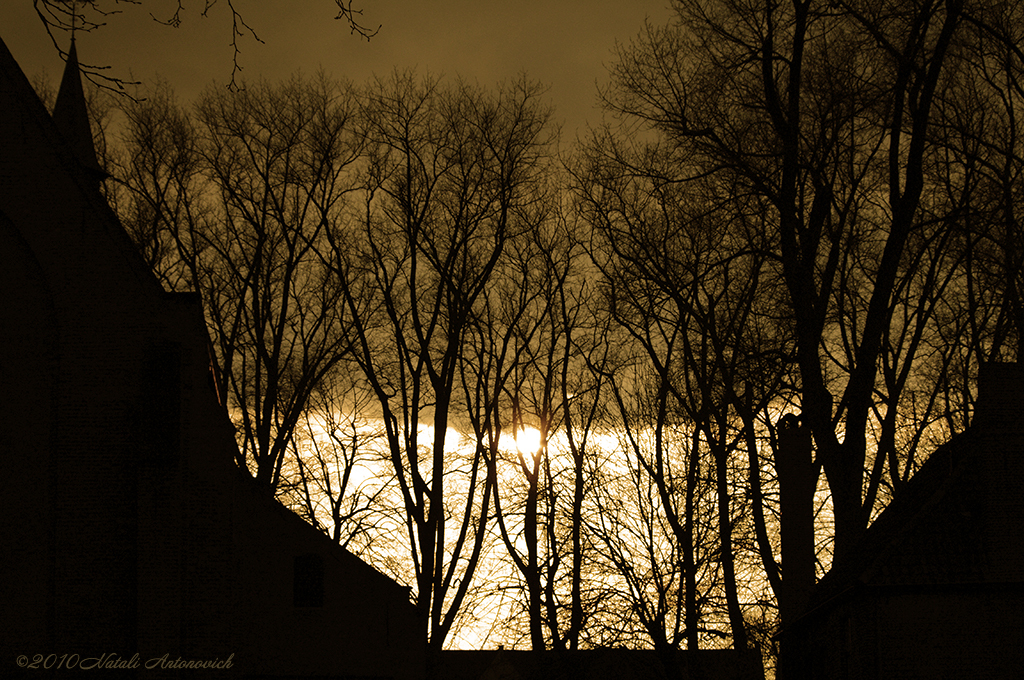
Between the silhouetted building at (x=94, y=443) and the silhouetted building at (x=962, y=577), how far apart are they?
11.0 m

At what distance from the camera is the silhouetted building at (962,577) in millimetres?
16609

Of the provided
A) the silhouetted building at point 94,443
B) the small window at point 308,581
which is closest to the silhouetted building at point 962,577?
the silhouetted building at point 94,443

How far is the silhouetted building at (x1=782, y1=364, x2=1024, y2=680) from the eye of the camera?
16.6 m

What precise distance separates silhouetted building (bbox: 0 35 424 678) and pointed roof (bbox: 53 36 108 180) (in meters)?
9.45

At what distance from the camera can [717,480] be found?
922 inches

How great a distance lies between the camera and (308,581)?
22.8 metres

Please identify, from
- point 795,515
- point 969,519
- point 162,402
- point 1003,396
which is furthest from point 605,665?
point 162,402

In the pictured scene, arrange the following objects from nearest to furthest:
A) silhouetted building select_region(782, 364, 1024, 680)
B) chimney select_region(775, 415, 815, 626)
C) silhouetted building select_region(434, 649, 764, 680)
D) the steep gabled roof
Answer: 1. silhouetted building select_region(782, 364, 1024, 680)
2. the steep gabled roof
3. chimney select_region(775, 415, 815, 626)
4. silhouetted building select_region(434, 649, 764, 680)

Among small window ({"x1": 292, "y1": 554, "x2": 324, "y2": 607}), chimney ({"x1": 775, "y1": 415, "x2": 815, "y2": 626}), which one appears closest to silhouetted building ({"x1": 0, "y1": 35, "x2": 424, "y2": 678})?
small window ({"x1": 292, "y1": 554, "x2": 324, "y2": 607})

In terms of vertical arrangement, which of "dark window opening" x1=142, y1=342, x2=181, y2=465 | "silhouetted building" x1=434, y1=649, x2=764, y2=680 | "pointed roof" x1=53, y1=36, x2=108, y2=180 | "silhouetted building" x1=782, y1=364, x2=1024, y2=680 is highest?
"pointed roof" x1=53, y1=36, x2=108, y2=180

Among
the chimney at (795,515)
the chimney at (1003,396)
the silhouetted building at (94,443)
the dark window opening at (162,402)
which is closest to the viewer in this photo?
the silhouetted building at (94,443)

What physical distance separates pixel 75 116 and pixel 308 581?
42.4 feet

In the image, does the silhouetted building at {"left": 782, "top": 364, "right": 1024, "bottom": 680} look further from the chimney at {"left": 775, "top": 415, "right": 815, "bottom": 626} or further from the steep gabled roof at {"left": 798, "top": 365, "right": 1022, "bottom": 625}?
the chimney at {"left": 775, "top": 415, "right": 815, "bottom": 626}

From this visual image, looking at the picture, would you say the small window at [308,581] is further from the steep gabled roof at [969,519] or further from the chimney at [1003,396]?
the chimney at [1003,396]
